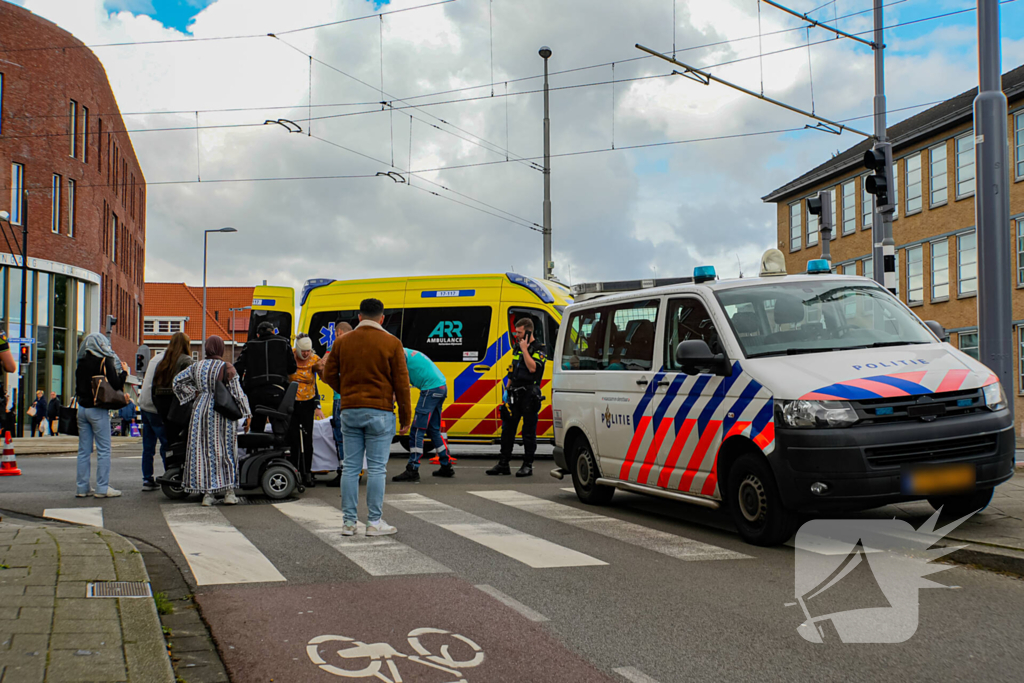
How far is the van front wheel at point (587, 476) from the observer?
9.16 m

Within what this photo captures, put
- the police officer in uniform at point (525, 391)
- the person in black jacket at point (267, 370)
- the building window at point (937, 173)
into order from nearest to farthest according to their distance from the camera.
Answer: the person in black jacket at point (267, 370)
the police officer in uniform at point (525, 391)
the building window at point (937, 173)

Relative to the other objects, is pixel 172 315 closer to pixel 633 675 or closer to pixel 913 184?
pixel 913 184

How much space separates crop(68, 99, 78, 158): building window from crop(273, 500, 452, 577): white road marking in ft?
121

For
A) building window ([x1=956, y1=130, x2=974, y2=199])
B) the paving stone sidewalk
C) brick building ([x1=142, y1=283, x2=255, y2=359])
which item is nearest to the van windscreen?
the paving stone sidewalk

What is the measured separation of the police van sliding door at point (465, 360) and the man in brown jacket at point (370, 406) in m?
7.29

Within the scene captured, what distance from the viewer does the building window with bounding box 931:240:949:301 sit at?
36438mm

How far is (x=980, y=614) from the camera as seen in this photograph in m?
4.95

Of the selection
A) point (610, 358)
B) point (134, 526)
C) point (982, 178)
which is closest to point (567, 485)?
point (610, 358)

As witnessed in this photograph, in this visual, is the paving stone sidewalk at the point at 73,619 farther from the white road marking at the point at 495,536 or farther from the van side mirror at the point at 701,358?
the van side mirror at the point at 701,358

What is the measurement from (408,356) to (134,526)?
14.4 ft

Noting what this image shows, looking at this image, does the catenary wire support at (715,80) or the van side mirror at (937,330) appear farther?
the catenary wire support at (715,80)

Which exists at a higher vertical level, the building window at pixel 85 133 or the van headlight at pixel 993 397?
the building window at pixel 85 133

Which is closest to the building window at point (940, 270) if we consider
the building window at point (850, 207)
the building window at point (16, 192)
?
the building window at point (850, 207)

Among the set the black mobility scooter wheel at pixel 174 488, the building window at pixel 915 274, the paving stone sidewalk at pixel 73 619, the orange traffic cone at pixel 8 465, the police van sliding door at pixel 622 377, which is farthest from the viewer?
the building window at pixel 915 274
